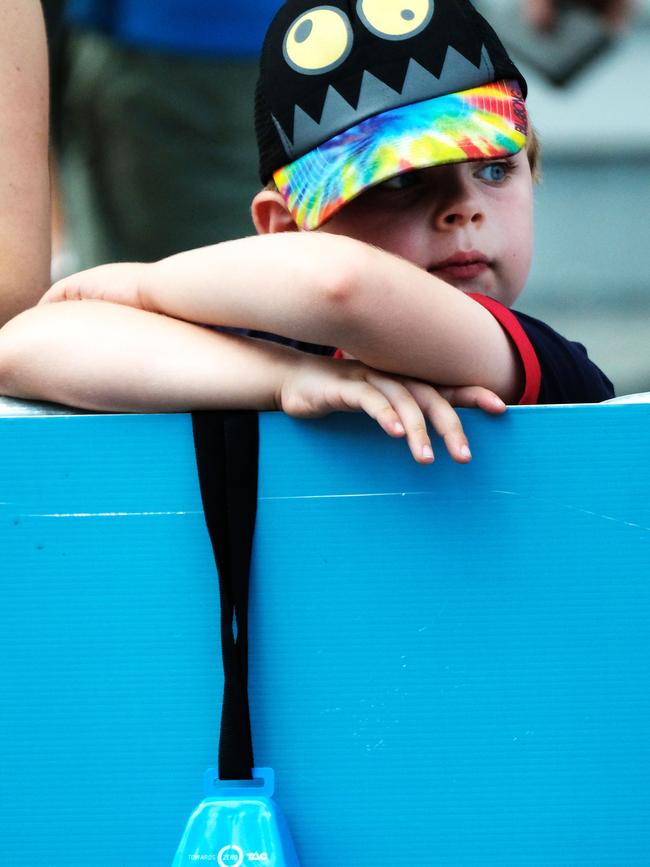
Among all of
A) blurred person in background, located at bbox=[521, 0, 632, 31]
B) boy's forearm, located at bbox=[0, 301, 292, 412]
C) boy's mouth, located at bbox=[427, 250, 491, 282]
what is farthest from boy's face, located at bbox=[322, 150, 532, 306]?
blurred person in background, located at bbox=[521, 0, 632, 31]

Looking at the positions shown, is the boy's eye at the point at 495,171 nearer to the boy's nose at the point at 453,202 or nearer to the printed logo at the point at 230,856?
the boy's nose at the point at 453,202

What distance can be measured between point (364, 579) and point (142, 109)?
180 cm

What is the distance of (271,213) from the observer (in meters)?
1.37

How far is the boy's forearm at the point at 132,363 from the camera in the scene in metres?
0.91

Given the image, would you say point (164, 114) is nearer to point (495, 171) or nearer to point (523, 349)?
point (495, 171)

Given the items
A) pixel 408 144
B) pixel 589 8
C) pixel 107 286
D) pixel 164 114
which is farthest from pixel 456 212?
pixel 589 8

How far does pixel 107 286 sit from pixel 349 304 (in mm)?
329

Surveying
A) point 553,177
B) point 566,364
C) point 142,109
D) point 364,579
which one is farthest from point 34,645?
point 553,177

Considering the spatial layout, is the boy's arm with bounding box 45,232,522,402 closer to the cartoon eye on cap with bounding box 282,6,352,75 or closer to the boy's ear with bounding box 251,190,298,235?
the cartoon eye on cap with bounding box 282,6,352,75

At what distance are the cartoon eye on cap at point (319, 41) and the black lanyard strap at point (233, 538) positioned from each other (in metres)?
0.43

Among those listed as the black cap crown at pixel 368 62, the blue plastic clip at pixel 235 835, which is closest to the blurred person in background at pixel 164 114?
the black cap crown at pixel 368 62

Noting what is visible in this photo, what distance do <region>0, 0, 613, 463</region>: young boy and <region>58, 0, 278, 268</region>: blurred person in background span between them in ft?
3.57

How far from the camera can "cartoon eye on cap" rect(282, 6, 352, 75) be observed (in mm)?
1107

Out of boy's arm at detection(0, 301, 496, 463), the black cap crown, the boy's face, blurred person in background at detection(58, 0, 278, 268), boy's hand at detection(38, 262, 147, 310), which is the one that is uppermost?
blurred person in background at detection(58, 0, 278, 268)
